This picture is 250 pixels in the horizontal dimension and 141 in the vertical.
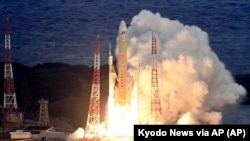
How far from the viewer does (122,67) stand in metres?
38.1

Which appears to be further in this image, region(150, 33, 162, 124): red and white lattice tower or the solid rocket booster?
region(150, 33, 162, 124): red and white lattice tower

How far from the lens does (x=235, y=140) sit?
23.1 m

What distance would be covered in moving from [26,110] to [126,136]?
21666 mm

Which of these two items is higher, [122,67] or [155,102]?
[122,67]

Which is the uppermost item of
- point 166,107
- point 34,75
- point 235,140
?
point 34,75

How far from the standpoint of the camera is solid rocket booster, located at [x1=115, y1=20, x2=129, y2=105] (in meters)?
37.8

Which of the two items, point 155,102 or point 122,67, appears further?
point 155,102

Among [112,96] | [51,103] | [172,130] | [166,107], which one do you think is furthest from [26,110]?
[172,130]

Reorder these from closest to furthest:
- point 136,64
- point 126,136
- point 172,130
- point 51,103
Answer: point 172,130 < point 126,136 < point 136,64 < point 51,103

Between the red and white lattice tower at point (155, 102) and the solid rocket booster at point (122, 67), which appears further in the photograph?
the red and white lattice tower at point (155, 102)

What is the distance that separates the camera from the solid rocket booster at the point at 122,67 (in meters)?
37.8

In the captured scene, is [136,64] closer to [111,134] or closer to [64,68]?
[111,134]

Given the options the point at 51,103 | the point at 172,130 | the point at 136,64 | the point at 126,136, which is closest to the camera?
the point at 172,130

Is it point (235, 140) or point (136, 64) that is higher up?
point (136, 64)
